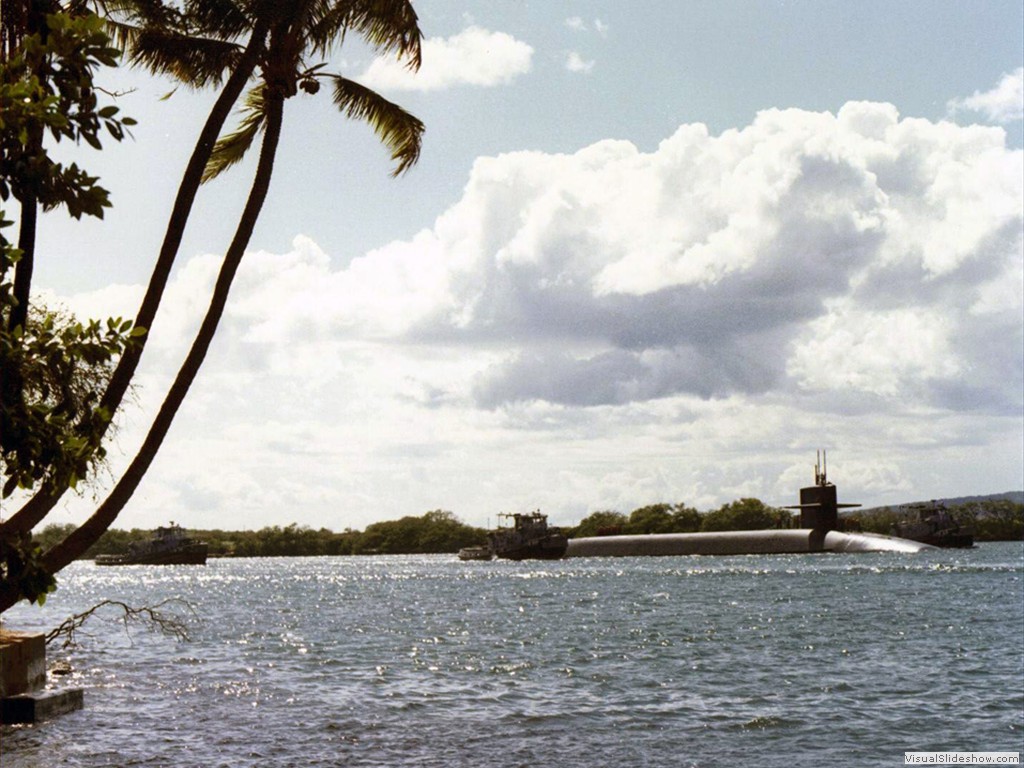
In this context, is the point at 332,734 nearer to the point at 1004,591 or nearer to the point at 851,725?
the point at 851,725

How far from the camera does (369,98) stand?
53.9ft

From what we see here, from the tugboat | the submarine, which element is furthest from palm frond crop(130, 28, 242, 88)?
the tugboat

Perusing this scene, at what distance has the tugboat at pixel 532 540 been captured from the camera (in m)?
150

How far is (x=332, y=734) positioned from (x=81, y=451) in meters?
15.9

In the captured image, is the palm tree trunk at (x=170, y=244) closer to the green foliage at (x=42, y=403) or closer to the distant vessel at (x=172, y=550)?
the green foliage at (x=42, y=403)

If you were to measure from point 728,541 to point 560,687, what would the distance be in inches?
4867

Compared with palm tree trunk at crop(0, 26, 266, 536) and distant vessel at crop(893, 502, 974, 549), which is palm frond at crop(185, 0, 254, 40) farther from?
distant vessel at crop(893, 502, 974, 549)

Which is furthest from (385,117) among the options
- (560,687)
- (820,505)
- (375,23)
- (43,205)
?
(820,505)

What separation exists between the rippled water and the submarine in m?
75.4

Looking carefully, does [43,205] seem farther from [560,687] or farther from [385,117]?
[560,687]

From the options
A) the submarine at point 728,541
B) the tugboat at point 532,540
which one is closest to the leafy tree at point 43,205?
the submarine at point 728,541

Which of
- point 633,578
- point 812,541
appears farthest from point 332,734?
point 812,541

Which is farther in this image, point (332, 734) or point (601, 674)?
point (601, 674)

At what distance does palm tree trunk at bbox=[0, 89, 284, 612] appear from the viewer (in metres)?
12.4
